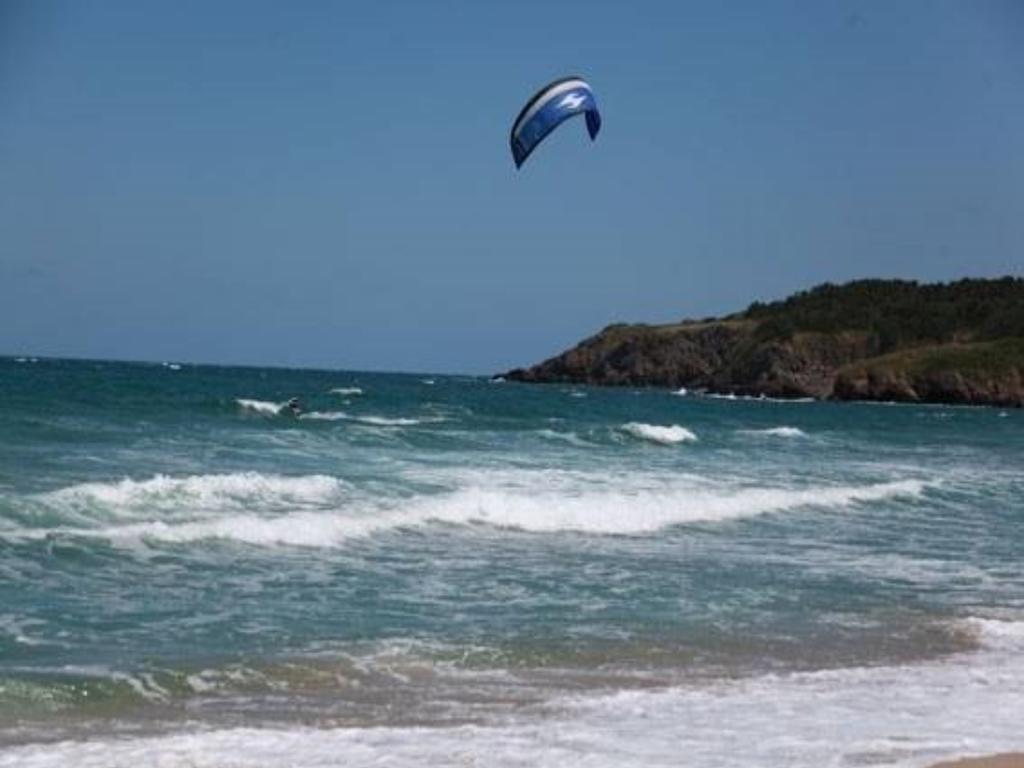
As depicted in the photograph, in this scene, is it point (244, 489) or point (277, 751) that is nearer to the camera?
point (277, 751)

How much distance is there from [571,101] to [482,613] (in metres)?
8.07

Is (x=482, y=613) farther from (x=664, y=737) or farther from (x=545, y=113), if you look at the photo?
(x=545, y=113)

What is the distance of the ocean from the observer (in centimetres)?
744

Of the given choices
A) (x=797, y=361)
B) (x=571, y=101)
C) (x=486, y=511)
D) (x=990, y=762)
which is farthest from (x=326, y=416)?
(x=797, y=361)

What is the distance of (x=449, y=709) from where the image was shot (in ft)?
26.5

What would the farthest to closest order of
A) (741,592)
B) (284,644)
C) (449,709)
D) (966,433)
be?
(966,433), (741,592), (284,644), (449,709)

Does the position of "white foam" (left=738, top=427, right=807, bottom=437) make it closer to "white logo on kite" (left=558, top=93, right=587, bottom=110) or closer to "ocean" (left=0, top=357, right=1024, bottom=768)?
"ocean" (left=0, top=357, right=1024, bottom=768)

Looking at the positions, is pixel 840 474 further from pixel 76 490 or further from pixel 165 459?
pixel 76 490

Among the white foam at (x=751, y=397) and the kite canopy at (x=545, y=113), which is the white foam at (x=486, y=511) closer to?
the kite canopy at (x=545, y=113)

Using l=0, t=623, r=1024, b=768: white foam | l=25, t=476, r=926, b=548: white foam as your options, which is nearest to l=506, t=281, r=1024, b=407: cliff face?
l=25, t=476, r=926, b=548: white foam

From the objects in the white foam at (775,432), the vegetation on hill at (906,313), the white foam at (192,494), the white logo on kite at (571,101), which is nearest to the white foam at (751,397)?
the vegetation on hill at (906,313)

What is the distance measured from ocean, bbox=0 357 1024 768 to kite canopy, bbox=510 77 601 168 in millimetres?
4608

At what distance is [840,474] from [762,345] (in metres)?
88.7

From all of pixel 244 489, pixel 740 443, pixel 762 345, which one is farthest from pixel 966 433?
pixel 762 345
